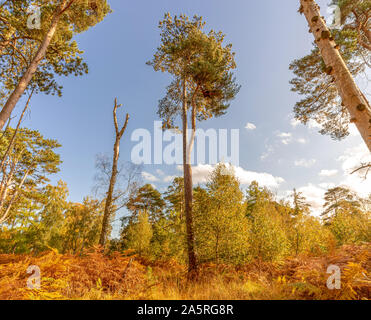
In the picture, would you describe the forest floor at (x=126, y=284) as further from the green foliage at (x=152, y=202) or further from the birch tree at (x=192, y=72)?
the green foliage at (x=152, y=202)

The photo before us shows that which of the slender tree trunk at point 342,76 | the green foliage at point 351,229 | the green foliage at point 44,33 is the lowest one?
the green foliage at point 351,229

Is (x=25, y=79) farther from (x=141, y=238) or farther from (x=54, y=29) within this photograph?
(x=141, y=238)

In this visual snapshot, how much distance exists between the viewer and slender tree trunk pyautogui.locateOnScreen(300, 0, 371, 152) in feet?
8.08

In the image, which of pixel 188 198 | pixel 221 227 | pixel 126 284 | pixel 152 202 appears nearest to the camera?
pixel 126 284

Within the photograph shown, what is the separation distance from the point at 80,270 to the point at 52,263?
676mm

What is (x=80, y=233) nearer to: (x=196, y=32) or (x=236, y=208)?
(x=236, y=208)

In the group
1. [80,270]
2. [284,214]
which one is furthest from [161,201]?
[80,270]

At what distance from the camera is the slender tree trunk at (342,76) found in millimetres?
2462

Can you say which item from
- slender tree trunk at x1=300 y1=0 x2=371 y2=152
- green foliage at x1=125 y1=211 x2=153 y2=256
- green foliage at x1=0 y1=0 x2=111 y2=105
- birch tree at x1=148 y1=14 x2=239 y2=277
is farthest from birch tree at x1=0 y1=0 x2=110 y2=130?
green foliage at x1=125 y1=211 x2=153 y2=256

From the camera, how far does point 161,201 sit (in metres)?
20.1

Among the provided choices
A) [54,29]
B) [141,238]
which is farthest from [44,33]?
[141,238]

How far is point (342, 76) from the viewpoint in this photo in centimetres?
274

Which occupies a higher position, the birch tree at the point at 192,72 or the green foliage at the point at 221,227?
the birch tree at the point at 192,72

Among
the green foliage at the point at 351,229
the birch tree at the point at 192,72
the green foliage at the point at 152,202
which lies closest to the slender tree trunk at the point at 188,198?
the birch tree at the point at 192,72
